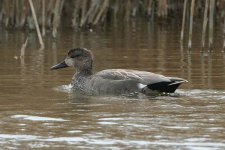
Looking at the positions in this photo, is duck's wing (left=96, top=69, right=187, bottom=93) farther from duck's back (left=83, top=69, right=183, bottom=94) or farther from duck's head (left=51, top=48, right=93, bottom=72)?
duck's head (left=51, top=48, right=93, bottom=72)

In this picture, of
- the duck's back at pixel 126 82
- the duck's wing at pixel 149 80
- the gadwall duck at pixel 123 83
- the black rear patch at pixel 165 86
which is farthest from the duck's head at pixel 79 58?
the black rear patch at pixel 165 86

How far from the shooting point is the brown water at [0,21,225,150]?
693cm

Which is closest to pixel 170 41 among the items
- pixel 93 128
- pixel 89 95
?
pixel 89 95

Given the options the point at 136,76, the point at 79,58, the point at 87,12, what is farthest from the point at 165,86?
the point at 87,12

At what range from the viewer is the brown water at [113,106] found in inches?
273

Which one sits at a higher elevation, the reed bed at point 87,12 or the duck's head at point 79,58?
the reed bed at point 87,12

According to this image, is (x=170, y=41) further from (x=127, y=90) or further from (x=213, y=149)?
(x=213, y=149)

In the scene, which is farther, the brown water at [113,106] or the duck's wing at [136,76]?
the duck's wing at [136,76]

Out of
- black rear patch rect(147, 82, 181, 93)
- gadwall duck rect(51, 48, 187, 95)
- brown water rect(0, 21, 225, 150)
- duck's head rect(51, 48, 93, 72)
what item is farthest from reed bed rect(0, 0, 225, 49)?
black rear patch rect(147, 82, 181, 93)

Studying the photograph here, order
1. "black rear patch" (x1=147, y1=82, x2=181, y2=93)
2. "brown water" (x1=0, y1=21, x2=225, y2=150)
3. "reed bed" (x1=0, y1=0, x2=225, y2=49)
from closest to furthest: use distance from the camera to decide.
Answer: "brown water" (x1=0, y1=21, x2=225, y2=150), "black rear patch" (x1=147, y1=82, x2=181, y2=93), "reed bed" (x1=0, y1=0, x2=225, y2=49)

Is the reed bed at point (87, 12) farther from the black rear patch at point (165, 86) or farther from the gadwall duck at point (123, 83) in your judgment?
the black rear patch at point (165, 86)

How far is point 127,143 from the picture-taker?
676 centimetres

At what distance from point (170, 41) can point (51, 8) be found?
2.32 metres

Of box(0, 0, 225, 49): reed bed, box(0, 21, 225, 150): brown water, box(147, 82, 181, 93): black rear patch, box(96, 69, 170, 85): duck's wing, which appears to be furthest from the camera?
box(0, 0, 225, 49): reed bed
